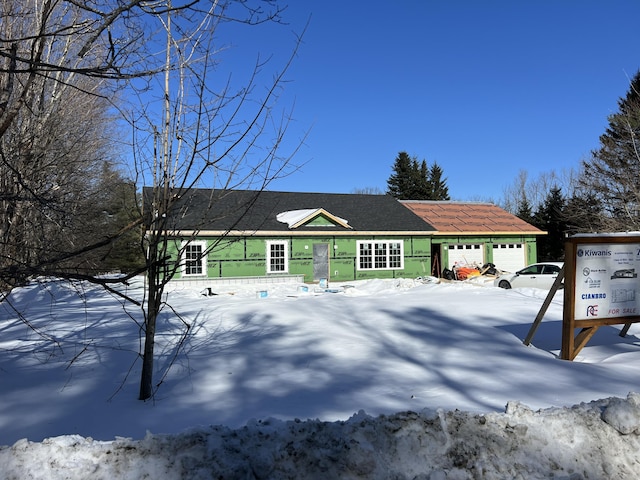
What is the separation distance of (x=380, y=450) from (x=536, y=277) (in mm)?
16991

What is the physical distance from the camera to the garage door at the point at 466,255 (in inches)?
1030

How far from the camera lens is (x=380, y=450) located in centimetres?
304

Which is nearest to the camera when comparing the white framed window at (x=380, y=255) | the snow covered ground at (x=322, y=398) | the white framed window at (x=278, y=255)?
the snow covered ground at (x=322, y=398)

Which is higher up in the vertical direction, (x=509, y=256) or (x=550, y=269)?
(x=509, y=256)

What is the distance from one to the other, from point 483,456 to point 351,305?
27.2ft

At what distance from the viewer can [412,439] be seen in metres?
3.13

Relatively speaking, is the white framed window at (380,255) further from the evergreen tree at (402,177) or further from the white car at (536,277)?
the evergreen tree at (402,177)

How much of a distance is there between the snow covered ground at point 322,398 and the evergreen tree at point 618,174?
13.5m

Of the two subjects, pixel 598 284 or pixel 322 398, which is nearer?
pixel 322 398

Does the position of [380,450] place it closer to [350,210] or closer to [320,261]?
[320,261]

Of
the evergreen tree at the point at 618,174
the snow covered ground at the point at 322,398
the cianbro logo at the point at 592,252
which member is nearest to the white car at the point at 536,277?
the evergreen tree at the point at 618,174

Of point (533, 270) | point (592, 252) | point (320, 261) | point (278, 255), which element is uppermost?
point (592, 252)

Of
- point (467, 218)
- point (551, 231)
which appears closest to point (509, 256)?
point (467, 218)

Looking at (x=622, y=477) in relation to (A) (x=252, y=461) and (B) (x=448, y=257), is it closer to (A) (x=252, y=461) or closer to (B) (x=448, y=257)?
(A) (x=252, y=461)
